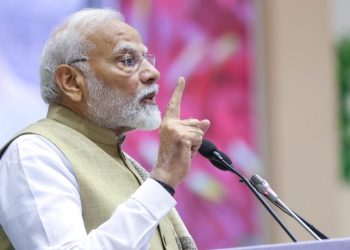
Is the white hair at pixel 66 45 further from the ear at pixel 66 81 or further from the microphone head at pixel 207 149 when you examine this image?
the microphone head at pixel 207 149

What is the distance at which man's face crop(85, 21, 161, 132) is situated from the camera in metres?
2.24

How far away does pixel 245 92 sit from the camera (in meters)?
5.37

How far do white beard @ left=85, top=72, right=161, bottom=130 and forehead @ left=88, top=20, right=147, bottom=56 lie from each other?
0.21ft

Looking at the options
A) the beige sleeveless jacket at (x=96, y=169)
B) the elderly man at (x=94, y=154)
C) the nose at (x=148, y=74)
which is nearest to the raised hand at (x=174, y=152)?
the elderly man at (x=94, y=154)

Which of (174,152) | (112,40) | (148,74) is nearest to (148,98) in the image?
(148,74)

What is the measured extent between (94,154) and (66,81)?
0.63 feet

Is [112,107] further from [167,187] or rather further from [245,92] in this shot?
[245,92]

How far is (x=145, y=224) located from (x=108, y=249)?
0.28 ft

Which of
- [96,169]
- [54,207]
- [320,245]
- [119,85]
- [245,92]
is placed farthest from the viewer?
[245,92]

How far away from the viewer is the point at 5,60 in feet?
13.4

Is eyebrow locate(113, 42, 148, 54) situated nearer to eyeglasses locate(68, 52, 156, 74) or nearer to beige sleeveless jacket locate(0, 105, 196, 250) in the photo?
eyeglasses locate(68, 52, 156, 74)

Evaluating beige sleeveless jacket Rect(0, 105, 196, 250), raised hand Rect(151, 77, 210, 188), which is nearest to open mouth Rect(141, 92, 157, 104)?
beige sleeveless jacket Rect(0, 105, 196, 250)

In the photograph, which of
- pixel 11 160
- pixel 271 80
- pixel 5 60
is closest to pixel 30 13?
pixel 5 60

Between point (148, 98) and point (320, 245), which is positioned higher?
Answer: point (148, 98)
